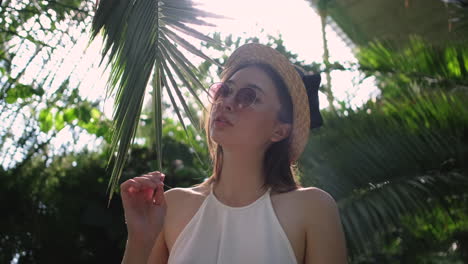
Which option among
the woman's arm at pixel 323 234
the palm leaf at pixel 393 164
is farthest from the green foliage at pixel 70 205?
the woman's arm at pixel 323 234

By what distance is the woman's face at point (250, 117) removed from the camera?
222 centimetres

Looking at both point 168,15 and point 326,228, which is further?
point 326,228

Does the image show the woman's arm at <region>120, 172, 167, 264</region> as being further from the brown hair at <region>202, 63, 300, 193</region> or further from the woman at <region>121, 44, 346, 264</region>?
the brown hair at <region>202, 63, 300, 193</region>

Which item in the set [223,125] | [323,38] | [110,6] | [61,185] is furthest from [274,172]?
[323,38]

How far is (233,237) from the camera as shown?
2.11 m

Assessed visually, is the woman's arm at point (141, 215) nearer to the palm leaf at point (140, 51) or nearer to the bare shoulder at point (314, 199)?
the palm leaf at point (140, 51)

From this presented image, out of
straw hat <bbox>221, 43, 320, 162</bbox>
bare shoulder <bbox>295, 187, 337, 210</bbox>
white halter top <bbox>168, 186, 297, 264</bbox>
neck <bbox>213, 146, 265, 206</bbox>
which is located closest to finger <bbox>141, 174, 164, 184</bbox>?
white halter top <bbox>168, 186, 297, 264</bbox>

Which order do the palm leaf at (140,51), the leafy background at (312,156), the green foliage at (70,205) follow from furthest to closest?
1. the green foliage at (70,205)
2. the leafy background at (312,156)
3. the palm leaf at (140,51)

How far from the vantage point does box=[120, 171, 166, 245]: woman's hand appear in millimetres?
1853

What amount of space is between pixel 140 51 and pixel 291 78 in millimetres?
851

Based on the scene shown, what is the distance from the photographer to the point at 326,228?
6.77 ft

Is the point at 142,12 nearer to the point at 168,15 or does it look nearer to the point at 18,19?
the point at 168,15

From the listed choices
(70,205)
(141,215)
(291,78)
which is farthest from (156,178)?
(70,205)

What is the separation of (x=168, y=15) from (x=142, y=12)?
118mm
